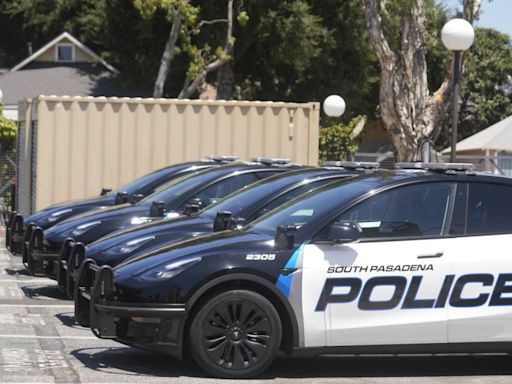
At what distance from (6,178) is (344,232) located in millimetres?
16893

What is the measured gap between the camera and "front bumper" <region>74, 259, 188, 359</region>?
7.80 m

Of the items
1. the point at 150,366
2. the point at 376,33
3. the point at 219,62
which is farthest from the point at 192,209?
the point at 219,62

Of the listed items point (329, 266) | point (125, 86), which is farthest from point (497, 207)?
point (125, 86)

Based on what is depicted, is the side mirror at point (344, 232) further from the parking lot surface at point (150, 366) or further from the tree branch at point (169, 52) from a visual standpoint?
the tree branch at point (169, 52)

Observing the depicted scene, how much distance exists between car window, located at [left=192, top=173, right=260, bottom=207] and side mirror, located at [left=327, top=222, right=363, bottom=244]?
478cm

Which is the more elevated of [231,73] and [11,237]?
[231,73]

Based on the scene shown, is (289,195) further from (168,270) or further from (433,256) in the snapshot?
(168,270)

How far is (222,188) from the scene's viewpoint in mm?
12820

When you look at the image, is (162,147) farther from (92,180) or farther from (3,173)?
(3,173)

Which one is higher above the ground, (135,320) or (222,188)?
(222,188)

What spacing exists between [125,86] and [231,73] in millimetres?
4944

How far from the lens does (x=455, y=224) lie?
8312 mm

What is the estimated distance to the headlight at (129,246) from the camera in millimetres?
10125

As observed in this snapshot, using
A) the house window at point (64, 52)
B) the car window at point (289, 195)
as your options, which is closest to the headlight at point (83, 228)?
the car window at point (289, 195)
